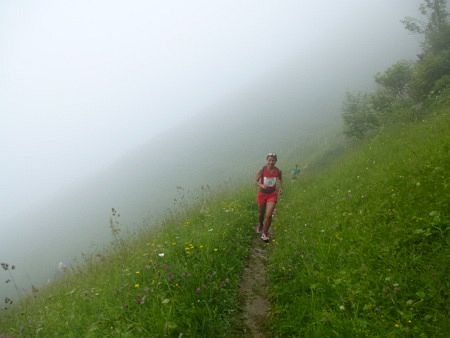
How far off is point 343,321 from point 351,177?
22.8ft

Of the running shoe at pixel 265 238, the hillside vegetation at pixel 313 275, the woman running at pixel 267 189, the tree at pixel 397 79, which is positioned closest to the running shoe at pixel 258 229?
the woman running at pixel 267 189

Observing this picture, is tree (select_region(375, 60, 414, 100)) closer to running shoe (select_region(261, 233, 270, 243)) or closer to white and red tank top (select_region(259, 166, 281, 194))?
white and red tank top (select_region(259, 166, 281, 194))

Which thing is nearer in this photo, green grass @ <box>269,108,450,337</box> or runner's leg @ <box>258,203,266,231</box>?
green grass @ <box>269,108,450,337</box>

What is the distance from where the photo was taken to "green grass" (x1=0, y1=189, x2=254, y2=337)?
5.56m

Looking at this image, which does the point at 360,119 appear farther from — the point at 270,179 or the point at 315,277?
the point at 315,277

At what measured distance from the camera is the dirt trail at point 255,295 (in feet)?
19.3

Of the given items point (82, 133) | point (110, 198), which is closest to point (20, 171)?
point (82, 133)

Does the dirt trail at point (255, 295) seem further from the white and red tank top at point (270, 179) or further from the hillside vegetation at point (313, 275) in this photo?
the white and red tank top at point (270, 179)

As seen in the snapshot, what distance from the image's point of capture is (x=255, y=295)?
22.1 feet

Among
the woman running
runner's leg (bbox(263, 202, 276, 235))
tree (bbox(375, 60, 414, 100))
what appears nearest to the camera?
runner's leg (bbox(263, 202, 276, 235))

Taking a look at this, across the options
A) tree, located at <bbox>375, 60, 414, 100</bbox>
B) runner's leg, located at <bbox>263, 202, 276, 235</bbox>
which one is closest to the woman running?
runner's leg, located at <bbox>263, 202, 276, 235</bbox>

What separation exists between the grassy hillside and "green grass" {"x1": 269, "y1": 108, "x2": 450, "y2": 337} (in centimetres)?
2

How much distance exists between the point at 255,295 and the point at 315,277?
122cm

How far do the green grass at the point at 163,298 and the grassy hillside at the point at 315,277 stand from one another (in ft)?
0.07
